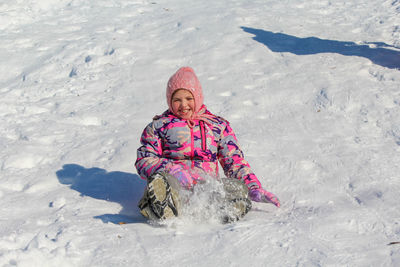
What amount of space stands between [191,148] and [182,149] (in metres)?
0.06

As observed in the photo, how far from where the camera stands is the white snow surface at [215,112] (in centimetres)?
242

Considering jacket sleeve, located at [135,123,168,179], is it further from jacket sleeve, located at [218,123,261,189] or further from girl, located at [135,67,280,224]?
jacket sleeve, located at [218,123,261,189]

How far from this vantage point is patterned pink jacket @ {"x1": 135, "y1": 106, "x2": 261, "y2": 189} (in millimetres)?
2990

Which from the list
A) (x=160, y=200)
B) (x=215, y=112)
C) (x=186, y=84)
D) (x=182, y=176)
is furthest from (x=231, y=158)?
(x=215, y=112)

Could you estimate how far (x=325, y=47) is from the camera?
631 cm

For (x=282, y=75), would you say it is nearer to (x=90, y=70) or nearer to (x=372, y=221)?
(x=90, y=70)

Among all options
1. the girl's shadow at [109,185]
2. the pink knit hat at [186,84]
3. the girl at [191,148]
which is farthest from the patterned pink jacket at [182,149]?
the girl's shadow at [109,185]

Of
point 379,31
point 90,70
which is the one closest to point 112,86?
point 90,70

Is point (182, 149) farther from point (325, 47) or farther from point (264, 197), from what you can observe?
point (325, 47)

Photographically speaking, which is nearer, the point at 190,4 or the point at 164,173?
the point at 164,173

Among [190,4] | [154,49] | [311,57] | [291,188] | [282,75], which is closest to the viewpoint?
[291,188]

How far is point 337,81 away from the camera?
16.7 feet

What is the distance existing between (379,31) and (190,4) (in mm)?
3520

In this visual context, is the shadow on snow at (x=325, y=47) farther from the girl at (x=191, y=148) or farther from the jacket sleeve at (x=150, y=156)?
the jacket sleeve at (x=150, y=156)
